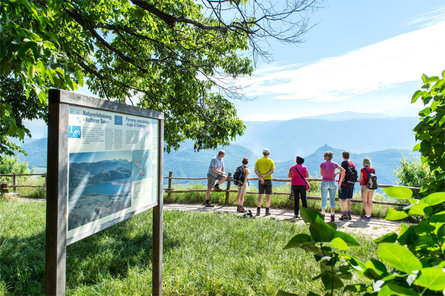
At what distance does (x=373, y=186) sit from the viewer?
8984mm

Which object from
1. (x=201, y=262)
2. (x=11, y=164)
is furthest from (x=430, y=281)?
(x=11, y=164)

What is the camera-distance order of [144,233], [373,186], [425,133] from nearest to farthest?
[425,133]
[144,233]
[373,186]

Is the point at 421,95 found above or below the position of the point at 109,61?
below

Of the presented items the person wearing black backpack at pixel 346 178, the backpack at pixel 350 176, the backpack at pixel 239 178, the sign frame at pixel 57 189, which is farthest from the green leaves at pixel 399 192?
the backpack at pixel 239 178

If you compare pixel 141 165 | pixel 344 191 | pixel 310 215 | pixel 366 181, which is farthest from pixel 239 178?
pixel 310 215

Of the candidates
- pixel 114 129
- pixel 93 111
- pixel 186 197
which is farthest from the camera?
pixel 186 197

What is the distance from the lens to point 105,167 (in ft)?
8.87

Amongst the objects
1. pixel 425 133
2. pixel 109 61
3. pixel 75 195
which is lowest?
pixel 75 195

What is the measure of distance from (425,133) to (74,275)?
15.6 ft

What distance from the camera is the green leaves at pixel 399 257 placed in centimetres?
59

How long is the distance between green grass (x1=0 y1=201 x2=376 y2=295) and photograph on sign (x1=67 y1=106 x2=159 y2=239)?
1.40 m

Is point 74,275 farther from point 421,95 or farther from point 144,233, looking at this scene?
point 421,95

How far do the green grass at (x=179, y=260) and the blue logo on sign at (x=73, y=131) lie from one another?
7.83 ft

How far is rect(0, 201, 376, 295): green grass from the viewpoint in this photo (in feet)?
12.9
